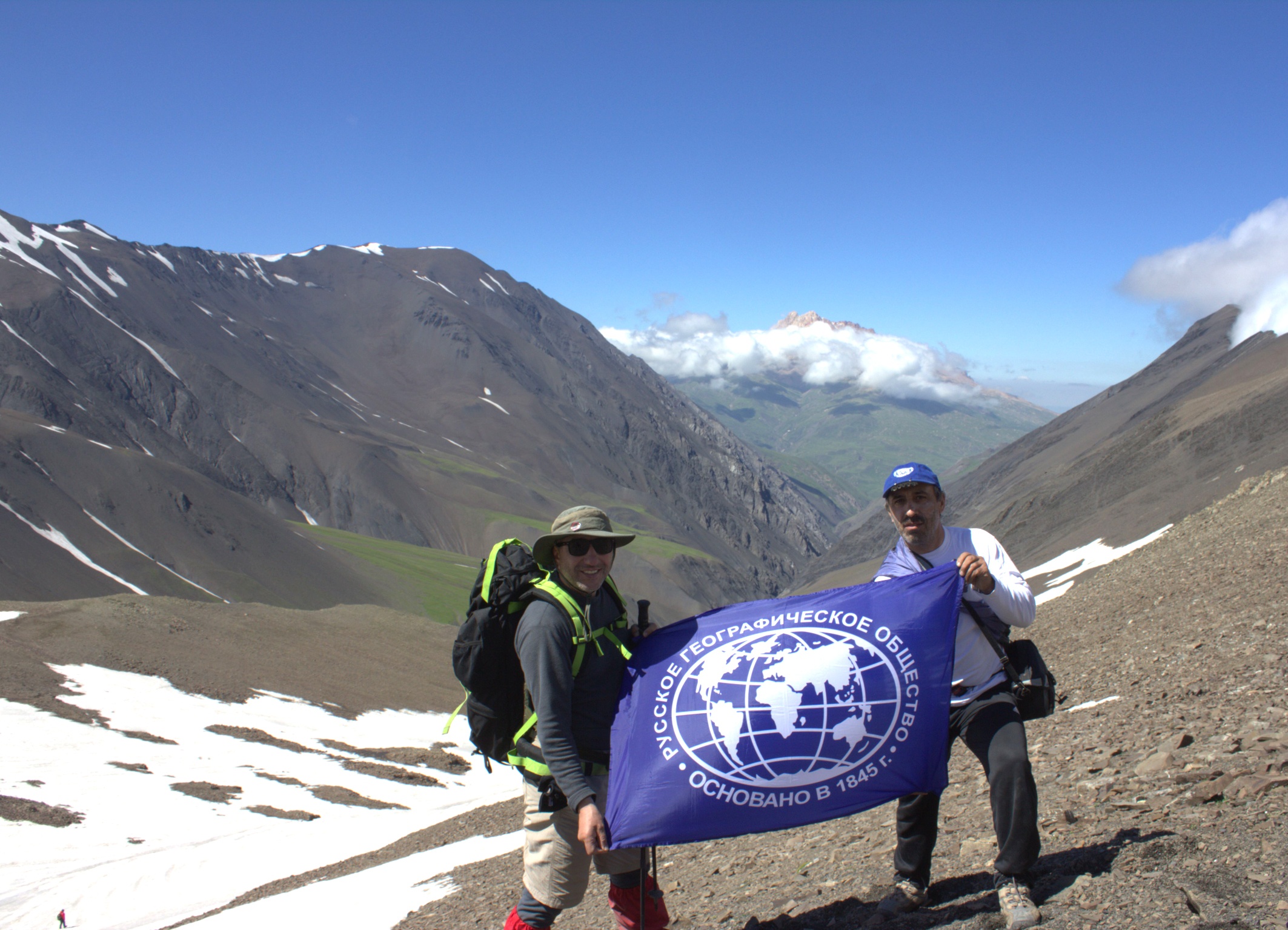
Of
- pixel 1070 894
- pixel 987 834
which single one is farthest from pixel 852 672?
pixel 987 834

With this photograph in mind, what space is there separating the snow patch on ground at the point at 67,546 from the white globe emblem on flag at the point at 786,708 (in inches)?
3035

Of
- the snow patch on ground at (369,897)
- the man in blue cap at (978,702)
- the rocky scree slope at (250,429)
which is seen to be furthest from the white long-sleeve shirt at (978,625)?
the rocky scree slope at (250,429)

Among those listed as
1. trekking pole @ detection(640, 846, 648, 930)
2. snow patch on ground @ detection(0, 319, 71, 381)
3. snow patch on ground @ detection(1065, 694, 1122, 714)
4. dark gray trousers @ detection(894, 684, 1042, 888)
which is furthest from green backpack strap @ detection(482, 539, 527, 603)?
snow patch on ground @ detection(0, 319, 71, 381)

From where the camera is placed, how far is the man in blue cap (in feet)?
14.5

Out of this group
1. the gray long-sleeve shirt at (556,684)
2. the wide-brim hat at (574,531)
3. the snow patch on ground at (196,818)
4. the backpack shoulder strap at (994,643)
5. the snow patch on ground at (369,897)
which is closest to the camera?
the gray long-sleeve shirt at (556,684)

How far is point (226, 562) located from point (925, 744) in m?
85.9

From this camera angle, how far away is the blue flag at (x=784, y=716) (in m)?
4.52

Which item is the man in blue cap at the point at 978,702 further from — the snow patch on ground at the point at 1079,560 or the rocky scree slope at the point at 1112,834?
the snow patch on ground at the point at 1079,560

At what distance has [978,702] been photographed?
4.78 metres

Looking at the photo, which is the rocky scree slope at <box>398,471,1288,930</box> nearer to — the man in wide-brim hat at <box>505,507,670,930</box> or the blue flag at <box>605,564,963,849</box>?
the blue flag at <box>605,564,963,849</box>

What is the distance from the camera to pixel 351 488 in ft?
419

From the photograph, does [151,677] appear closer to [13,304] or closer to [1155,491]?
[1155,491]

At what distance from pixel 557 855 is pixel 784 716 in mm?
1466

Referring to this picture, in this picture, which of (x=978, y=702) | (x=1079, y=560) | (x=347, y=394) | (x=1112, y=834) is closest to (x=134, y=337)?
(x=347, y=394)
